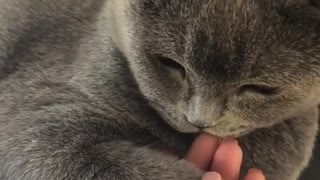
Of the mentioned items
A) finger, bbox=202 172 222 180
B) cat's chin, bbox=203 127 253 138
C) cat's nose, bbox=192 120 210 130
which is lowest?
finger, bbox=202 172 222 180

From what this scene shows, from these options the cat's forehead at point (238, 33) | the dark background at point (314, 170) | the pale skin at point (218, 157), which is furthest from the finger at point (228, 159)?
the dark background at point (314, 170)

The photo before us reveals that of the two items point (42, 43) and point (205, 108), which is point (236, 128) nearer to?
point (205, 108)

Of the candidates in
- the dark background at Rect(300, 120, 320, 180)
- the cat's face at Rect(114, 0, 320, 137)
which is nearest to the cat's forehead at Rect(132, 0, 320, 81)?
the cat's face at Rect(114, 0, 320, 137)

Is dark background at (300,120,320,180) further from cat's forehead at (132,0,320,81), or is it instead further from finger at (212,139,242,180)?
cat's forehead at (132,0,320,81)

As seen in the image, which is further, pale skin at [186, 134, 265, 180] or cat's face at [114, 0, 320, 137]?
pale skin at [186, 134, 265, 180]

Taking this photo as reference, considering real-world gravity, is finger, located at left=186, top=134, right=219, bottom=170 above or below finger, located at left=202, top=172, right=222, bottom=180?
below

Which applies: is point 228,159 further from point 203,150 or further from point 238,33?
point 238,33

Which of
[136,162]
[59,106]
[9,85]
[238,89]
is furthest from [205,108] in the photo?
[9,85]
